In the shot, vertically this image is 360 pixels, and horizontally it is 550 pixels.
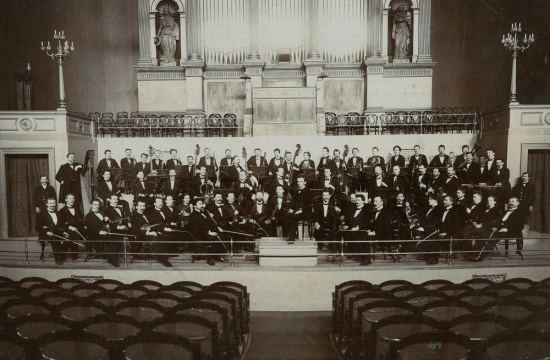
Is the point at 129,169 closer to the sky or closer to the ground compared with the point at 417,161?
closer to the ground

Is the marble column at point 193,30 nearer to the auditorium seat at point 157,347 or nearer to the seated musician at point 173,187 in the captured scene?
the seated musician at point 173,187

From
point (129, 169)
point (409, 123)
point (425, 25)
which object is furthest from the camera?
point (425, 25)

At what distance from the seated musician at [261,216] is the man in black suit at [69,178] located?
141 inches

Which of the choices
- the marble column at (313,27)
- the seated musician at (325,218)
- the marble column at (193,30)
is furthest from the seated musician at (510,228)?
the marble column at (193,30)

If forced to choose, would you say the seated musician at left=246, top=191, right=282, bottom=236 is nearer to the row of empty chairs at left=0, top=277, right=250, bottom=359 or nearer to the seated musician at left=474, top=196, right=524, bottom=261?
the row of empty chairs at left=0, top=277, right=250, bottom=359

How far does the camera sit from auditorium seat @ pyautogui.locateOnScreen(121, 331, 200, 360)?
8.39 ft

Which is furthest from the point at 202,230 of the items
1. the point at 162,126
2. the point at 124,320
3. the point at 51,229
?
the point at 162,126

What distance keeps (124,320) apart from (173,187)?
5209mm

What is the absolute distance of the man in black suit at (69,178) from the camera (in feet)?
27.2

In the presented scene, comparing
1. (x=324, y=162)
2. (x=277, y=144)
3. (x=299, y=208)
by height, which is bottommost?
(x=299, y=208)

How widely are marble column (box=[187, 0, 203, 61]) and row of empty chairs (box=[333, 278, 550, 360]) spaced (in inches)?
407

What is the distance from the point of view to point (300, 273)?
241 inches

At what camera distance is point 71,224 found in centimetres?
693

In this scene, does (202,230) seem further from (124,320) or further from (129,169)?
(124,320)
